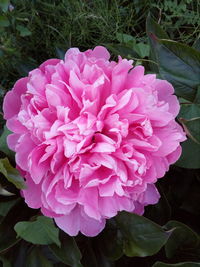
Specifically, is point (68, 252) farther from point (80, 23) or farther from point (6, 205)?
point (80, 23)

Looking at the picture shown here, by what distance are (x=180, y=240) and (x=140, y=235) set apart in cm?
5

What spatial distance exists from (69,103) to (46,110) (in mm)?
20

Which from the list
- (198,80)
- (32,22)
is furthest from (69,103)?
(32,22)

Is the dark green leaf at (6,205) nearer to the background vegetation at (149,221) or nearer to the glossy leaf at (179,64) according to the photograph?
the background vegetation at (149,221)

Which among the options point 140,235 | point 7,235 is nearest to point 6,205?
point 7,235

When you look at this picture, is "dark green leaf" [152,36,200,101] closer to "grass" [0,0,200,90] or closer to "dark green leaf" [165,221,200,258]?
"dark green leaf" [165,221,200,258]

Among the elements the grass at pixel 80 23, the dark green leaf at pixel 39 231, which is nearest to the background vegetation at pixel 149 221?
the dark green leaf at pixel 39 231

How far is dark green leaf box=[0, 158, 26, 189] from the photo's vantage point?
12.5 inches

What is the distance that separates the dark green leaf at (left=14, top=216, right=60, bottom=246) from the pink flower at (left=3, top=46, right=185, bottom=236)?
0.02 m

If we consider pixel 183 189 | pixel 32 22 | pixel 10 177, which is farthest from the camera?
pixel 32 22

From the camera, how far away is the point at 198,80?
15.2 inches

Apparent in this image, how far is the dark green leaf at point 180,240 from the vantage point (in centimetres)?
36

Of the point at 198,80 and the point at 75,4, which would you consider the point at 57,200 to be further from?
the point at 75,4

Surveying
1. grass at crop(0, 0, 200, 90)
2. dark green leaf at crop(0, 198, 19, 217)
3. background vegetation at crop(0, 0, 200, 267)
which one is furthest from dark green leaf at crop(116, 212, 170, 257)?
grass at crop(0, 0, 200, 90)
